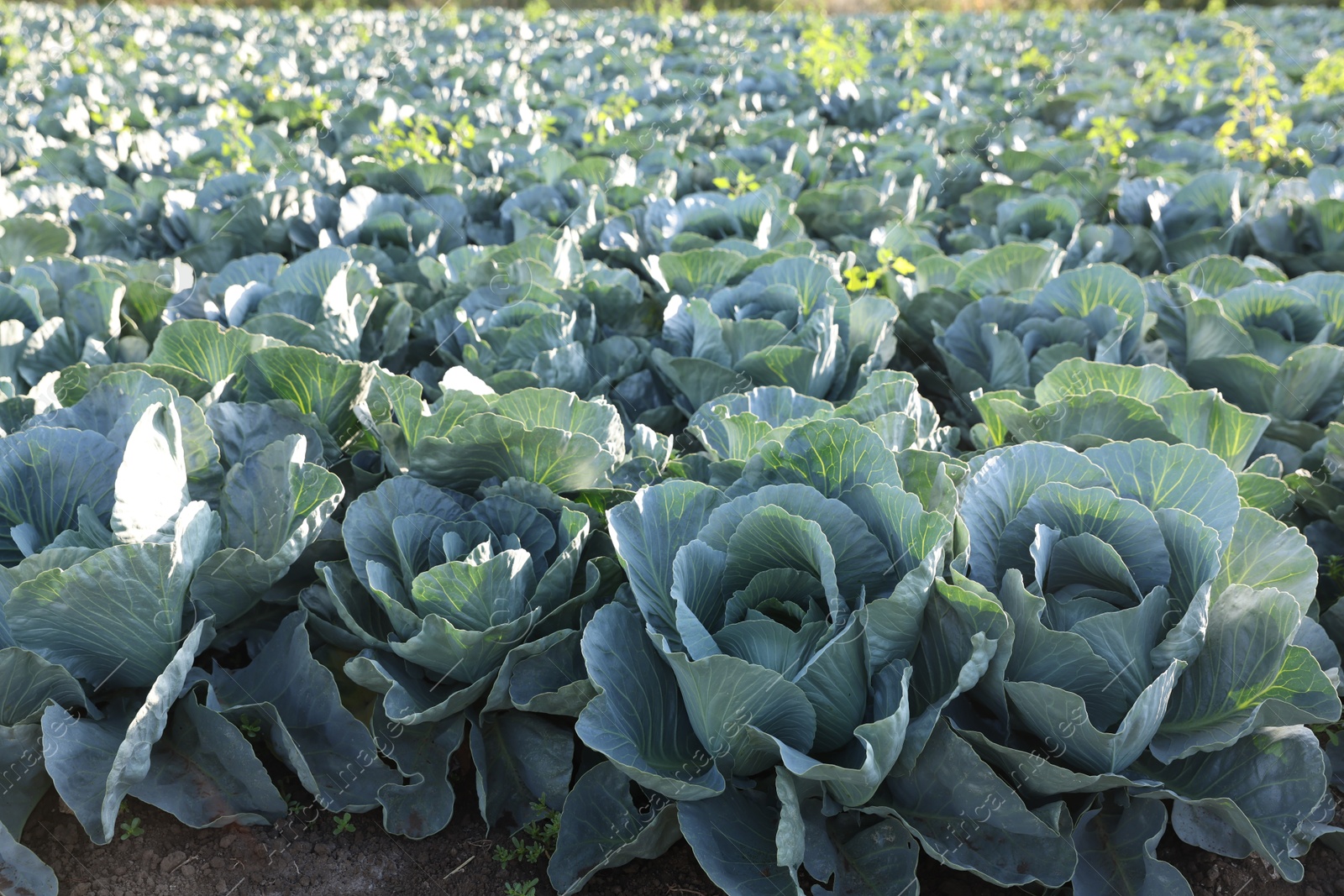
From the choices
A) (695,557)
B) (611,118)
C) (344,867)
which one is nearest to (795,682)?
(695,557)

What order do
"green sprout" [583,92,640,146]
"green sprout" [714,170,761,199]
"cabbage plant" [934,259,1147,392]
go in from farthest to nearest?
"green sprout" [583,92,640,146] → "green sprout" [714,170,761,199] → "cabbage plant" [934,259,1147,392]

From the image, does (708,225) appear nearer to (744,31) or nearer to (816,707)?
(816,707)

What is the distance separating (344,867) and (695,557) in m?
1.08

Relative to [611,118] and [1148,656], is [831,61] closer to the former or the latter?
[611,118]

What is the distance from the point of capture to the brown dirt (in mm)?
1996

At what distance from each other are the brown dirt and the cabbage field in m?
0.07

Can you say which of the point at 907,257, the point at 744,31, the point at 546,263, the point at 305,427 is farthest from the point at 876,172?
the point at 744,31

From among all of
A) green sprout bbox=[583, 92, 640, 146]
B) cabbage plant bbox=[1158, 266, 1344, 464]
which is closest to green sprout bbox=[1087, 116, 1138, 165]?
cabbage plant bbox=[1158, 266, 1344, 464]

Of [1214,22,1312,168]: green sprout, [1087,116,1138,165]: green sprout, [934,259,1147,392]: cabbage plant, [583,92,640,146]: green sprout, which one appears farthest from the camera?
[583,92,640,146]: green sprout

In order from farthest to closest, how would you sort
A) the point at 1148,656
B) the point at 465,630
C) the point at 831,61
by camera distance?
1. the point at 831,61
2. the point at 465,630
3. the point at 1148,656

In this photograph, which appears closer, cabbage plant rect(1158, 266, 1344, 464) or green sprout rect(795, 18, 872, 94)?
cabbage plant rect(1158, 266, 1344, 464)

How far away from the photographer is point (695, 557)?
1.86 meters

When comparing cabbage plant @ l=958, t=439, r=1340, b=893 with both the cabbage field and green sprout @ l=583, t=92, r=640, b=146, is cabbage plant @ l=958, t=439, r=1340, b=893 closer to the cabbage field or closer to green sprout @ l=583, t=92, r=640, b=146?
the cabbage field

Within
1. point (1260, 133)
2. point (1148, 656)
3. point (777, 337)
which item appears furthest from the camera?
point (1260, 133)
